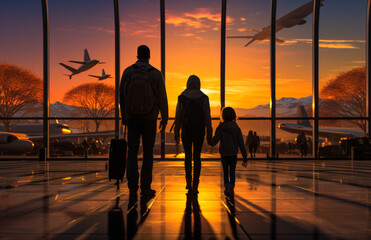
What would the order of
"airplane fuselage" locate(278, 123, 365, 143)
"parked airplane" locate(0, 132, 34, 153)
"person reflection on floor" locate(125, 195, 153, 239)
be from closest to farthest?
"person reflection on floor" locate(125, 195, 153, 239), "parked airplane" locate(0, 132, 34, 153), "airplane fuselage" locate(278, 123, 365, 143)

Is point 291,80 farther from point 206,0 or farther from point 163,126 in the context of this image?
point 163,126

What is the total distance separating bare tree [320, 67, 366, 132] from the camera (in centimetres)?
3036

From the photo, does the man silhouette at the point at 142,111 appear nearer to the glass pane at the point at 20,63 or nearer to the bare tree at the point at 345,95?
the glass pane at the point at 20,63

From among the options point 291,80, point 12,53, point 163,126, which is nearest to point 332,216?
point 163,126

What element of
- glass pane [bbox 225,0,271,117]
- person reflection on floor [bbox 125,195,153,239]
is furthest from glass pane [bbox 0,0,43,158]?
person reflection on floor [bbox 125,195,153,239]

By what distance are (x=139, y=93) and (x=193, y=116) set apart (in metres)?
0.76

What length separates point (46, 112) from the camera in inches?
587

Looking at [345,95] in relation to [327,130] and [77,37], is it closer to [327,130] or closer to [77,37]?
[327,130]

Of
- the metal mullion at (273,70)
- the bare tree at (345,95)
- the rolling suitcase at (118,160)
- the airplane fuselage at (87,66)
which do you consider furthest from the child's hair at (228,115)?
the bare tree at (345,95)

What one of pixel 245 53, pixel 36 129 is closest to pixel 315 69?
pixel 245 53

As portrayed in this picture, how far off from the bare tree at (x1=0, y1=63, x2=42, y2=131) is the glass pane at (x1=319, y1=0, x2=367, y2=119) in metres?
20.8

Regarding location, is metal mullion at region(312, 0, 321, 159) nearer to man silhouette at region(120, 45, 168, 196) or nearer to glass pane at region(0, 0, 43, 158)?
glass pane at region(0, 0, 43, 158)

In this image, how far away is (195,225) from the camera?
2.73 m

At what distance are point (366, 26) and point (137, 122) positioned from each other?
1325cm
